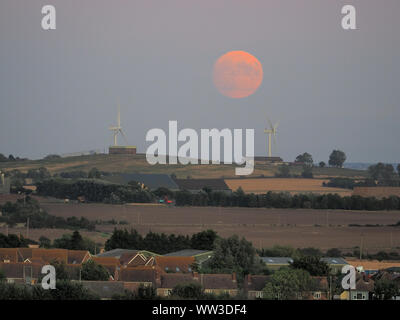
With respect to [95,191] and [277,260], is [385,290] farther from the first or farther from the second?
[95,191]

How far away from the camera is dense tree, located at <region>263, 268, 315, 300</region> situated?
43.8 m

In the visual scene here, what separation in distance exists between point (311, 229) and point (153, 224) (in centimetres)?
1235

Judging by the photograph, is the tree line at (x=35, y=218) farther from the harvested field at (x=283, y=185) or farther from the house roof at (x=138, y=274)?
the house roof at (x=138, y=274)

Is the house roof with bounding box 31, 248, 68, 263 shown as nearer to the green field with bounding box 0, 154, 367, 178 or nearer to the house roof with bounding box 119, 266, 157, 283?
the house roof with bounding box 119, 266, 157, 283

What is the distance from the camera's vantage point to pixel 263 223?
85.7 meters

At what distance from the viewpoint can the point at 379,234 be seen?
78.8 m

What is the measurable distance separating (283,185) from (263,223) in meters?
31.4

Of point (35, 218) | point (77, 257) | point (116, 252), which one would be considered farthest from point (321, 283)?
point (35, 218)

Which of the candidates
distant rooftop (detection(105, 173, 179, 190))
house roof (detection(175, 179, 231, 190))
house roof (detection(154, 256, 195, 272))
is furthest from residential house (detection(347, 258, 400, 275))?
distant rooftop (detection(105, 173, 179, 190))

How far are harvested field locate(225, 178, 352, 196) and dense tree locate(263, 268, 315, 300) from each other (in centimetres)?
6275

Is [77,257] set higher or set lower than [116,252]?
higher
